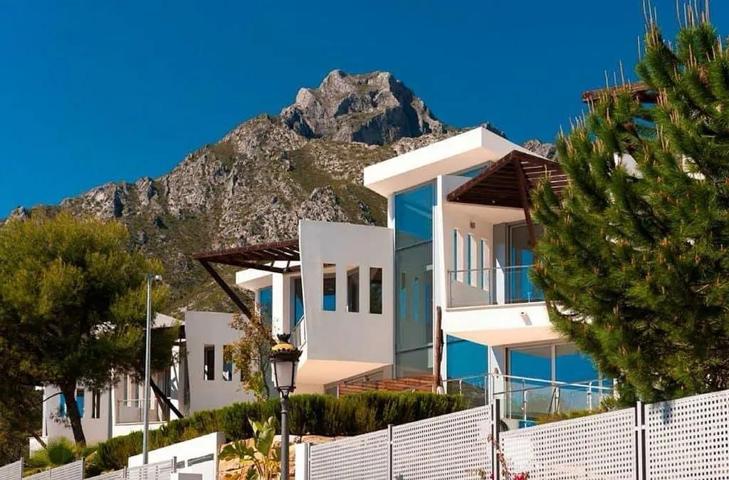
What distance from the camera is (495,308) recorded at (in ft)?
101

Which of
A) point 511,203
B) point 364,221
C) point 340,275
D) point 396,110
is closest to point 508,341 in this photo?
point 511,203

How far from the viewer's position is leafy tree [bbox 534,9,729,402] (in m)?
13.7

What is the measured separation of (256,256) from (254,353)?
11.9 ft

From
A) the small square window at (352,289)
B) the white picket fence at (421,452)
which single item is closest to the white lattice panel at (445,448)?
the white picket fence at (421,452)

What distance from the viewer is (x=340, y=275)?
36.2 metres

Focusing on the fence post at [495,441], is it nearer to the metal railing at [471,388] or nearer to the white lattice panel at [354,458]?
the white lattice panel at [354,458]

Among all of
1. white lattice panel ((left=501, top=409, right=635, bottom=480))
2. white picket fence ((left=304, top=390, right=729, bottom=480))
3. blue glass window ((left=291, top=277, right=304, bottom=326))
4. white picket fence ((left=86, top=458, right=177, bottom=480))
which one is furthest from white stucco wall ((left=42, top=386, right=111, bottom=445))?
white lattice panel ((left=501, top=409, right=635, bottom=480))

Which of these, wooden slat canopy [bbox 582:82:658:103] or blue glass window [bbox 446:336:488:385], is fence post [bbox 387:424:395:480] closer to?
wooden slat canopy [bbox 582:82:658:103]

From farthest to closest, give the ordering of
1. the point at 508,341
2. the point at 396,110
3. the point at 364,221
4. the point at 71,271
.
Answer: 1. the point at 396,110
2. the point at 364,221
3. the point at 71,271
4. the point at 508,341

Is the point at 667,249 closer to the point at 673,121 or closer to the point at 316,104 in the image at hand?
the point at 673,121

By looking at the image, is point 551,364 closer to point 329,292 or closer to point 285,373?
Answer: point 329,292

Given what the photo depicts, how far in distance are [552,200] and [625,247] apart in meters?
1.78

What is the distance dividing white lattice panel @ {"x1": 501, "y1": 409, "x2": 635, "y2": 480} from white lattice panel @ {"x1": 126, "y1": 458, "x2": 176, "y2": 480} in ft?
31.7

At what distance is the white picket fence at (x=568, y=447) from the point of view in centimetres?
1203
